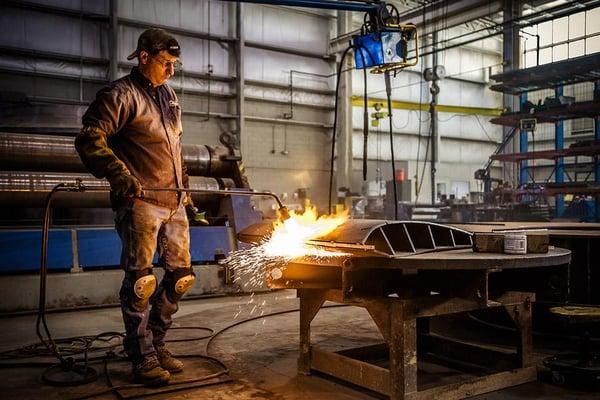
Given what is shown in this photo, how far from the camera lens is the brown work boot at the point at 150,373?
2.70 metres

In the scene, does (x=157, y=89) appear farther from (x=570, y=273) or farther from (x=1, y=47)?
(x=1, y=47)

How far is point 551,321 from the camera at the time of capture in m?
3.74

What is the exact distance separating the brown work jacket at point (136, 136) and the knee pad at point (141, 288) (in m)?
0.38

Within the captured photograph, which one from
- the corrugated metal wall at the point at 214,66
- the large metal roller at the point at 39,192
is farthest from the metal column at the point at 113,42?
the large metal roller at the point at 39,192

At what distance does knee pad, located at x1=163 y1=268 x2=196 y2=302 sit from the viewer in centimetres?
299

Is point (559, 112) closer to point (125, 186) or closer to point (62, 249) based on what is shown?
point (62, 249)

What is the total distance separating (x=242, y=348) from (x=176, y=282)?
2.61 ft

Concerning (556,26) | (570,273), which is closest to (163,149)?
(570,273)

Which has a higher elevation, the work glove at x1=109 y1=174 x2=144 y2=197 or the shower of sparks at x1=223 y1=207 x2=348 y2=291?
the work glove at x1=109 y1=174 x2=144 y2=197

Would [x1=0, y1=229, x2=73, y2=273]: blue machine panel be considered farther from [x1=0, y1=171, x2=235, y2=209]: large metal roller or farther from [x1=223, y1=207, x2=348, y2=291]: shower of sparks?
[x1=223, y1=207, x2=348, y2=291]: shower of sparks

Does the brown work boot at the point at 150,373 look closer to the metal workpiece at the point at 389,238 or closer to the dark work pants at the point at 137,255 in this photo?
the dark work pants at the point at 137,255

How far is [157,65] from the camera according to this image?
2959 millimetres

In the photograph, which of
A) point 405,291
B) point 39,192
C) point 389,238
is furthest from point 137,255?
point 39,192

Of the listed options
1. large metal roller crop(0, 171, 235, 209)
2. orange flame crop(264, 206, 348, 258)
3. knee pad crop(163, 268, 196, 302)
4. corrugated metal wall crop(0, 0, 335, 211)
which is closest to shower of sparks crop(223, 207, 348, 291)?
orange flame crop(264, 206, 348, 258)
